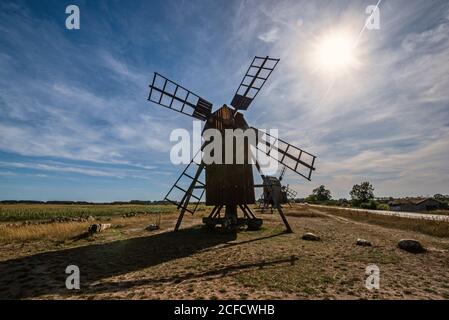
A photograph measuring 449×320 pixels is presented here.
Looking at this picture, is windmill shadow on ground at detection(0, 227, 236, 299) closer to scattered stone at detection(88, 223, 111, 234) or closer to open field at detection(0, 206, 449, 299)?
open field at detection(0, 206, 449, 299)

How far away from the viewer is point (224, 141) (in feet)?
59.2

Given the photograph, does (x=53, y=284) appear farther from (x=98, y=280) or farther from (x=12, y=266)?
(x=12, y=266)

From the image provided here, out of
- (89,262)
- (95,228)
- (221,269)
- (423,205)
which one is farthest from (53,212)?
(423,205)

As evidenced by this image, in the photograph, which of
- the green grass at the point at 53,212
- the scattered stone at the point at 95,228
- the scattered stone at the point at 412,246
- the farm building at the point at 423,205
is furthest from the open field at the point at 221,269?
the farm building at the point at 423,205

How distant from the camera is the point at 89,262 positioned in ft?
32.4

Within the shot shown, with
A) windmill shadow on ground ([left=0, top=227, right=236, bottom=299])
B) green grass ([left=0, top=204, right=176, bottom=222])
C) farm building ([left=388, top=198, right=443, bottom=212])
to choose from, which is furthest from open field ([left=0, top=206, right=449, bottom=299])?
farm building ([left=388, top=198, right=443, bottom=212])

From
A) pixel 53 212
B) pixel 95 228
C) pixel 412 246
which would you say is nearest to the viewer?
pixel 412 246

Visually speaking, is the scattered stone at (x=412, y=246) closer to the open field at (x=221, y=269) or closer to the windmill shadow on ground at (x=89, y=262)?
the open field at (x=221, y=269)

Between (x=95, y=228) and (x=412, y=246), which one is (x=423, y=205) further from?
(x=95, y=228)

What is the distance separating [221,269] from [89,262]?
548cm

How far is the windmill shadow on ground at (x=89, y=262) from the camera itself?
7164mm

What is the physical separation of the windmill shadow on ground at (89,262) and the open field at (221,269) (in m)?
0.03

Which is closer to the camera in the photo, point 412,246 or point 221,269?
point 221,269

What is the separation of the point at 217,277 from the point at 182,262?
2.51 m
